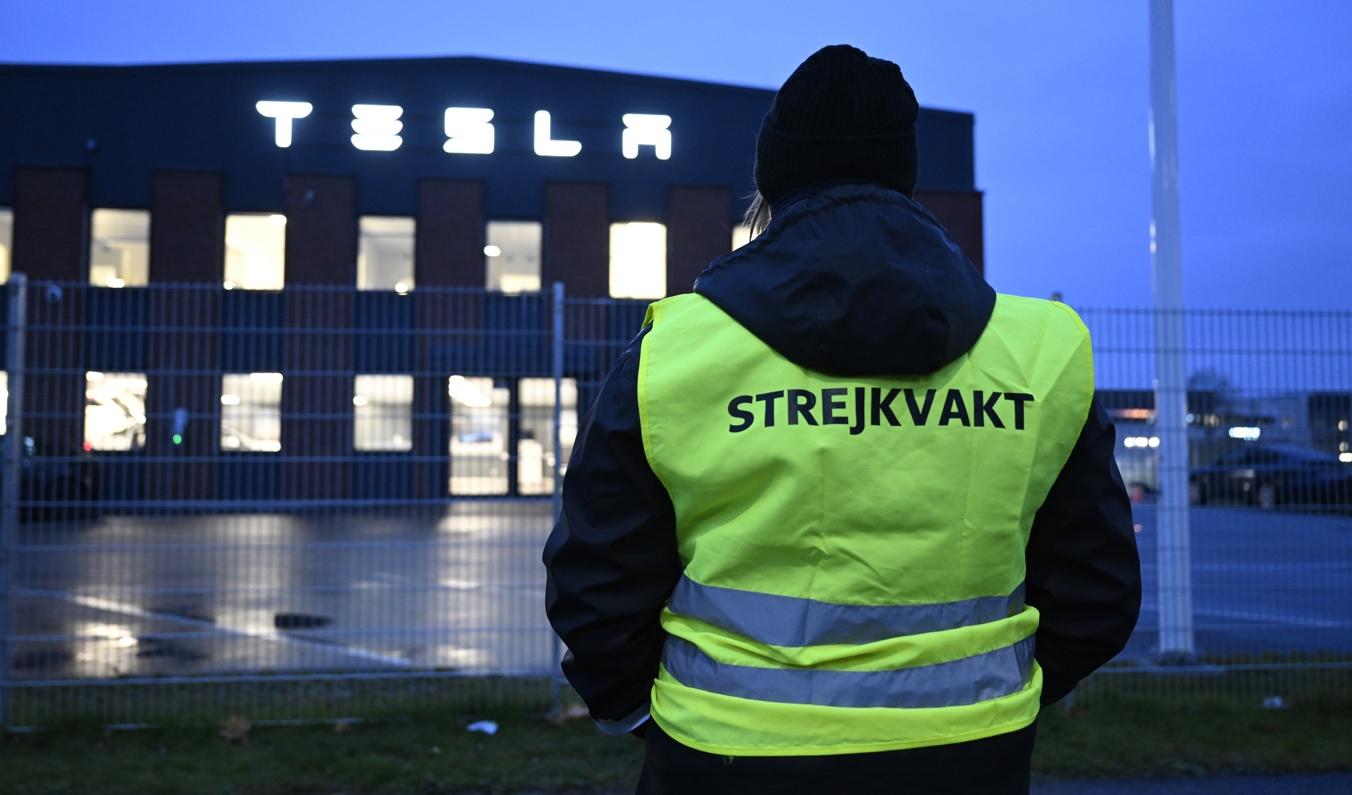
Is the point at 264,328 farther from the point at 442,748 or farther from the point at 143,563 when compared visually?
the point at 442,748

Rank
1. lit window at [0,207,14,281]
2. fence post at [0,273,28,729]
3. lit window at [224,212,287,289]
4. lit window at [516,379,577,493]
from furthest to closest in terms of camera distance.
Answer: lit window at [0,207,14,281] → lit window at [224,212,287,289] → lit window at [516,379,577,493] → fence post at [0,273,28,729]

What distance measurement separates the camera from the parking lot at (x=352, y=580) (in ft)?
17.9

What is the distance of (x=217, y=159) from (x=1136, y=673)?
2187 cm

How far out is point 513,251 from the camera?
77.4ft

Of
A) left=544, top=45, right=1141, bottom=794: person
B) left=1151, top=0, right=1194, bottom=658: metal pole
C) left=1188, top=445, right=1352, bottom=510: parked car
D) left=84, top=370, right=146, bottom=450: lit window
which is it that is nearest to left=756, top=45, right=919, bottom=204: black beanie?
left=544, top=45, right=1141, bottom=794: person

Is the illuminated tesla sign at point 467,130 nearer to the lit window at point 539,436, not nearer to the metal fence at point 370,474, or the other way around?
the metal fence at point 370,474

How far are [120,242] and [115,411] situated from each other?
19.7 metres

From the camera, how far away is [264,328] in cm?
556

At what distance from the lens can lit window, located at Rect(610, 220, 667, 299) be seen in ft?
77.8

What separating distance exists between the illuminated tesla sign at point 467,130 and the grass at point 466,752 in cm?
1397

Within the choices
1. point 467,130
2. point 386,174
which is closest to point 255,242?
point 386,174

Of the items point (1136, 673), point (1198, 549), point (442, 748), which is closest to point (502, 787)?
point (442, 748)

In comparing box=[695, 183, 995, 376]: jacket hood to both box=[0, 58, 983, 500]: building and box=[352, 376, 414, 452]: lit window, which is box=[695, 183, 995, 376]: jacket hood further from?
box=[0, 58, 983, 500]: building

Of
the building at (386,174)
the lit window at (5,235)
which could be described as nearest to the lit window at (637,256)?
the building at (386,174)
